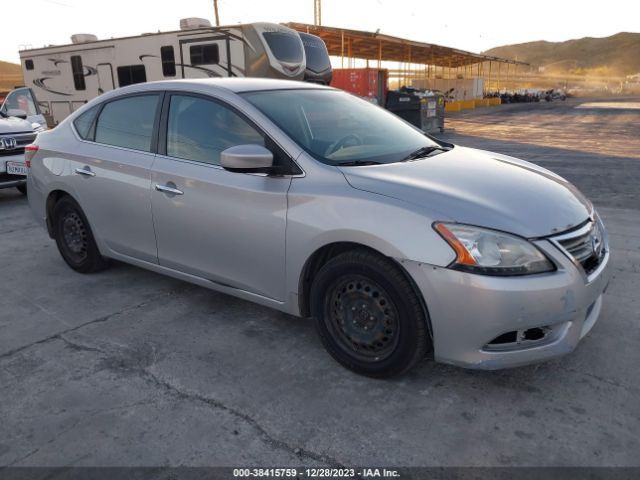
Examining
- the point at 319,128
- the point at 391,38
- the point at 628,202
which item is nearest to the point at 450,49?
the point at 391,38

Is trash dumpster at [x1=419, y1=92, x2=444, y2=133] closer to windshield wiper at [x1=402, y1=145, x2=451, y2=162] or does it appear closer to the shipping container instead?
the shipping container

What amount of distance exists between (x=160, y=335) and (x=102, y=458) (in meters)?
1.20

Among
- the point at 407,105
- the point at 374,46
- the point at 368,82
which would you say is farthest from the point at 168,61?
the point at 374,46

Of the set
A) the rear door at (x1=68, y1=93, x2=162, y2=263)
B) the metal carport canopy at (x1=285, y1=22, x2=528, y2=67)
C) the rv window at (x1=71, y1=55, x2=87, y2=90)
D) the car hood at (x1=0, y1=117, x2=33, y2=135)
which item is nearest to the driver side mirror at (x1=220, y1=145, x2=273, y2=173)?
the rear door at (x1=68, y1=93, x2=162, y2=263)

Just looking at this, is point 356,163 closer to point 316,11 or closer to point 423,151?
point 423,151

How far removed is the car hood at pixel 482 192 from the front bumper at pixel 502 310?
0.20 metres

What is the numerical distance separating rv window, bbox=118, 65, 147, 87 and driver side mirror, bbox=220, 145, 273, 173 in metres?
13.3

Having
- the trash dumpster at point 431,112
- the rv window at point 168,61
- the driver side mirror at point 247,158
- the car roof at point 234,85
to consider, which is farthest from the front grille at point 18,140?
the trash dumpster at point 431,112

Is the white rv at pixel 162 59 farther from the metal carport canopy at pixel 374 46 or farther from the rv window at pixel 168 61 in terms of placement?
the metal carport canopy at pixel 374 46

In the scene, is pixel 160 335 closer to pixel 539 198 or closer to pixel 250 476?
pixel 250 476

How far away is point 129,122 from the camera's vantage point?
156 inches

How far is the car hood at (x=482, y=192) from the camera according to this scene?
2521mm

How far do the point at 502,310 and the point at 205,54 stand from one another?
1298 cm

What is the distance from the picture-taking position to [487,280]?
238cm
